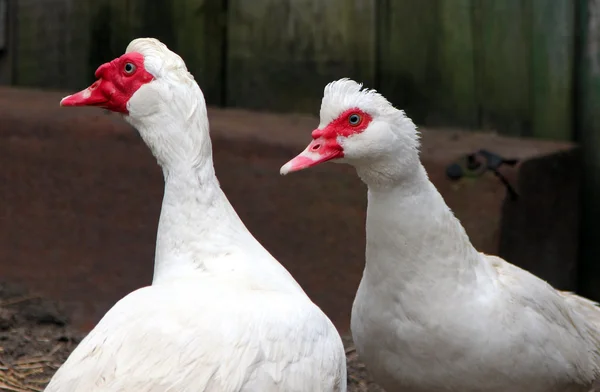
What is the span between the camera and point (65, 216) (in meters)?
5.65

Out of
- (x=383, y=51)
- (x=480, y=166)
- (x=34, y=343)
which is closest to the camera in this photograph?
(x=480, y=166)

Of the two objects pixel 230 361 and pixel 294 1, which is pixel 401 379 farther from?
pixel 294 1

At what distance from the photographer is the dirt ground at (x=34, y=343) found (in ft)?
16.1

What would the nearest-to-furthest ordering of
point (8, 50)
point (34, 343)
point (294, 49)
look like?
point (34, 343), point (294, 49), point (8, 50)

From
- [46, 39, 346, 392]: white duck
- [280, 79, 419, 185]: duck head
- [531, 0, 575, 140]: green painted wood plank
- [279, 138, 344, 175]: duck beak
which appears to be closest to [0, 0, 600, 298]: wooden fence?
[531, 0, 575, 140]: green painted wood plank

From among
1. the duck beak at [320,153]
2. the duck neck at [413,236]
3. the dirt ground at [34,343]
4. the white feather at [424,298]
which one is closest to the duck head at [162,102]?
the duck beak at [320,153]

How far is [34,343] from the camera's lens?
207 inches

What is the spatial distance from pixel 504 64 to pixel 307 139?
1.07m

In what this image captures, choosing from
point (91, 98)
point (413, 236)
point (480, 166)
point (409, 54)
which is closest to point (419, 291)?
point (413, 236)

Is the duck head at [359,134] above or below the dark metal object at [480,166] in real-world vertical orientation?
above

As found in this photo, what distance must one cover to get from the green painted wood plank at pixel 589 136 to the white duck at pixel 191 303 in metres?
2.41

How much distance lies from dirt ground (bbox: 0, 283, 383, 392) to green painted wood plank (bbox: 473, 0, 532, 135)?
1354 mm

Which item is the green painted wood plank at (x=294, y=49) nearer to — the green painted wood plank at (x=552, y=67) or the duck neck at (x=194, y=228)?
the green painted wood plank at (x=552, y=67)

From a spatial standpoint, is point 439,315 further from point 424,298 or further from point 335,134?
point 335,134
